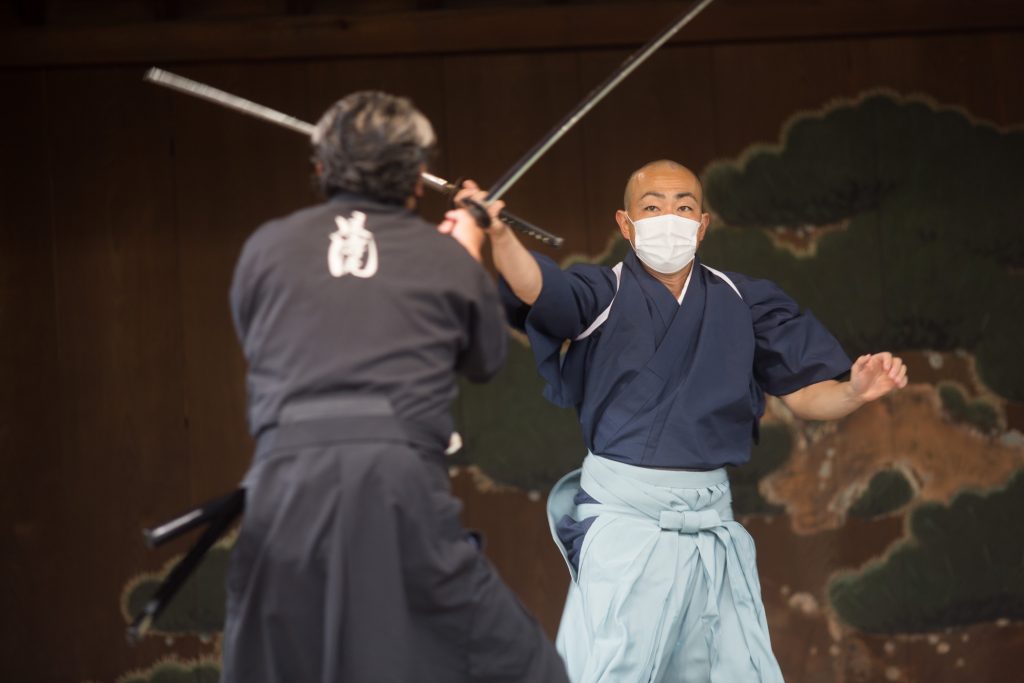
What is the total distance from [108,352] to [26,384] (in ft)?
0.98

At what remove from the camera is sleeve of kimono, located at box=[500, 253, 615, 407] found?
320 centimetres

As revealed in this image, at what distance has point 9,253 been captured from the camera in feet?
14.3

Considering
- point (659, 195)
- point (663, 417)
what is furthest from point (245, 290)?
point (659, 195)

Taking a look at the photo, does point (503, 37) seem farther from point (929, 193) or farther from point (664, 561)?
point (664, 561)

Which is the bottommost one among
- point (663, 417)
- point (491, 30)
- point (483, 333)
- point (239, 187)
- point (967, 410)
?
point (967, 410)

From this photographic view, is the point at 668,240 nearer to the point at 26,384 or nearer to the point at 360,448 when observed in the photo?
the point at 360,448

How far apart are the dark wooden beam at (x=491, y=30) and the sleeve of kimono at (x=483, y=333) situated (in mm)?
2353

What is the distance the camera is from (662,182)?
343 cm

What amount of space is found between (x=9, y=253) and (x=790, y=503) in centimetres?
296

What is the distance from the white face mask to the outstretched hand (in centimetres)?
54

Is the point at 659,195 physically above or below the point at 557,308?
above

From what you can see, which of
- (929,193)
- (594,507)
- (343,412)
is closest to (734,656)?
(594,507)

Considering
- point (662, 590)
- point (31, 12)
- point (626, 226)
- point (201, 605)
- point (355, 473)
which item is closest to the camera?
point (355, 473)

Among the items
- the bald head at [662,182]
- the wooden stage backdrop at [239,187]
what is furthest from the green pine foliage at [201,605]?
the bald head at [662,182]
